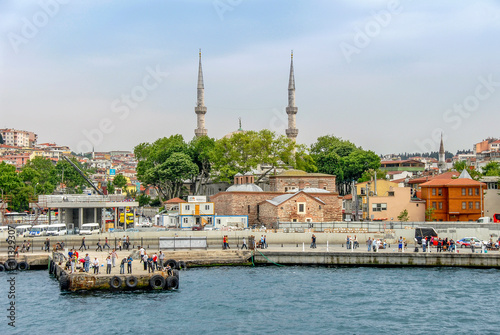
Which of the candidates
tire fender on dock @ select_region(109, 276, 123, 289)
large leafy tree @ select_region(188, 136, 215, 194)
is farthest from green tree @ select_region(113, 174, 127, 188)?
tire fender on dock @ select_region(109, 276, 123, 289)

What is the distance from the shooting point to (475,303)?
86.0ft

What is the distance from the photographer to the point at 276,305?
25938 millimetres

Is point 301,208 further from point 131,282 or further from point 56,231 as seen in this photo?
point 131,282

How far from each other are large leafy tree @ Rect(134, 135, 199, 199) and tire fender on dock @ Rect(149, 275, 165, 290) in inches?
1772

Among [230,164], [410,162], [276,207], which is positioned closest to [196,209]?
[276,207]

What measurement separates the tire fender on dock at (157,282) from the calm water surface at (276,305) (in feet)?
1.64

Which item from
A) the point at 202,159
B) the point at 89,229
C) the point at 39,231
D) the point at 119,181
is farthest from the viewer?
the point at 119,181

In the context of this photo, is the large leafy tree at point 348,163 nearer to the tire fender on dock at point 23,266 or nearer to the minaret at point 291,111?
the minaret at point 291,111

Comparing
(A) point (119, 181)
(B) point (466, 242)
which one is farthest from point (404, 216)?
(A) point (119, 181)

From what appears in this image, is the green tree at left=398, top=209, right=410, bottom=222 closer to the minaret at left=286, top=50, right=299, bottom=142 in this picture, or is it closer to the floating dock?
the floating dock

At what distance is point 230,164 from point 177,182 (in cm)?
1111

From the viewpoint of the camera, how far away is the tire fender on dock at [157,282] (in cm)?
2769

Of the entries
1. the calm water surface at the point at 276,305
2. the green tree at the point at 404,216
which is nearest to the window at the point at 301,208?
the green tree at the point at 404,216

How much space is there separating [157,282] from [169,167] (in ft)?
150
